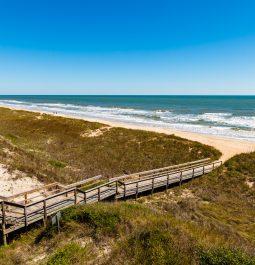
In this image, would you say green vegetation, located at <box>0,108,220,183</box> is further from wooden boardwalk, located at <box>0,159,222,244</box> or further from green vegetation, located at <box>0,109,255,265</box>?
wooden boardwalk, located at <box>0,159,222,244</box>

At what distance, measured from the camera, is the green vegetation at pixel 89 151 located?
63.6 ft

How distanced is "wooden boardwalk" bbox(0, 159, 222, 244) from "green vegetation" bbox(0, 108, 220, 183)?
279cm

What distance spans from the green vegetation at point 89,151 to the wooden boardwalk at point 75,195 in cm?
279

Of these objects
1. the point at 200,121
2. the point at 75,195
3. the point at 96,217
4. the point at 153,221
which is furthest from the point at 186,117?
the point at 96,217

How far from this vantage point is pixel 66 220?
9289 mm

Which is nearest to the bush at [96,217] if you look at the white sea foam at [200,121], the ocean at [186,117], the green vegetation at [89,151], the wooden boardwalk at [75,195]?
the wooden boardwalk at [75,195]

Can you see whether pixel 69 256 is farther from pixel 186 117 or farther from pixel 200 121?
pixel 186 117

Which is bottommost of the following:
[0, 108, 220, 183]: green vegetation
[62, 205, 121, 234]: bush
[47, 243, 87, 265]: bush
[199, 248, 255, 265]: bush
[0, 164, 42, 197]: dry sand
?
[0, 108, 220, 183]: green vegetation

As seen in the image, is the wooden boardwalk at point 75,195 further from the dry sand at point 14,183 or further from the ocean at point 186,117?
the ocean at point 186,117

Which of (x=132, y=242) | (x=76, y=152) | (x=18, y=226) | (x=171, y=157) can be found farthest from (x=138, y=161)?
(x=132, y=242)

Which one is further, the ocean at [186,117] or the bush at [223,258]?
the ocean at [186,117]

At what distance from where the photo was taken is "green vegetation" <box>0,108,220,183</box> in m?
19.4

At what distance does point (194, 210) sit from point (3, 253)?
9.29 meters

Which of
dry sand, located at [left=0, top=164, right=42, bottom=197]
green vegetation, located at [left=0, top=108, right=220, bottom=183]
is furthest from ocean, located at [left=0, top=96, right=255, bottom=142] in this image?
dry sand, located at [left=0, top=164, right=42, bottom=197]
